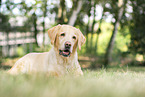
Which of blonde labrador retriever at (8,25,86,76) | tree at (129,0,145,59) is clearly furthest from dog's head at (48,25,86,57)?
tree at (129,0,145,59)

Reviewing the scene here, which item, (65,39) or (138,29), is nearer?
(65,39)

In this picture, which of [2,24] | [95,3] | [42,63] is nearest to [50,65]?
[42,63]

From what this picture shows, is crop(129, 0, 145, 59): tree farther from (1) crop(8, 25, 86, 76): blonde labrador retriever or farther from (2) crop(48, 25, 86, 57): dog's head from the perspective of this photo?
(1) crop(8, 25, 86, 76): blonde labrador retriever

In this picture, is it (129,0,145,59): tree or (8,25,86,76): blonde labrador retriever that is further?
(129,0,145,59): tree

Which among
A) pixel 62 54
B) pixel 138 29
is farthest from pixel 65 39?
pixel 138 29

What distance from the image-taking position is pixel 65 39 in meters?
4.20

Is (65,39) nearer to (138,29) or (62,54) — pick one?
(62,54)

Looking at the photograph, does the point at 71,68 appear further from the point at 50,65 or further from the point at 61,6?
the point at 61,6

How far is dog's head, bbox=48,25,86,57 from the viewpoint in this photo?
416 centimetres

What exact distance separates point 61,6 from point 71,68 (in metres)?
7.99

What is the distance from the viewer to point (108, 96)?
6.12 feet

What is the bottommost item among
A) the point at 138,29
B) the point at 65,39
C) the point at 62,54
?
the point at 62,54

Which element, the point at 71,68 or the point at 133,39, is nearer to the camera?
the point at 71,68

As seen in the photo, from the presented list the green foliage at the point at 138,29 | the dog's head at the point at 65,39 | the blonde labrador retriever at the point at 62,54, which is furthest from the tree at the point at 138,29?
the blonde labrador retriever at the point at 62,54
